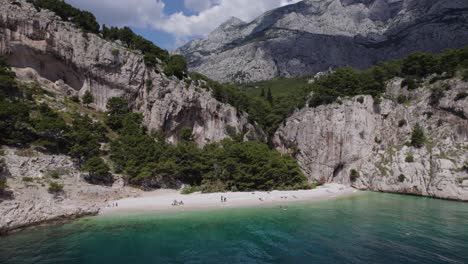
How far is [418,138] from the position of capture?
212 ft

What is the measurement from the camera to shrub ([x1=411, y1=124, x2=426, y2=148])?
2542 inches

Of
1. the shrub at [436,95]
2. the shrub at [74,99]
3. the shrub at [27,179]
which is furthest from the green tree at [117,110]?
the shrub at [436,95]

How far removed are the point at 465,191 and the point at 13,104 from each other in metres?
84.2

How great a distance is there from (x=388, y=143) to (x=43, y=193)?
74565 millimetres

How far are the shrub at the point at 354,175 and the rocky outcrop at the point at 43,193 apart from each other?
52.3 meters

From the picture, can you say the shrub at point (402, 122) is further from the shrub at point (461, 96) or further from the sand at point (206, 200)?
the sand at point (206, 200)

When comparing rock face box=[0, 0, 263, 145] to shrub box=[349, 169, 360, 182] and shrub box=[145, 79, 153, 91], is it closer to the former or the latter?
shrub box=[145, 79, 153, 91]

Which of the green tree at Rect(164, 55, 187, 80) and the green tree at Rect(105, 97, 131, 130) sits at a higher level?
the green tree at Rect(164, 55, 187, 80)

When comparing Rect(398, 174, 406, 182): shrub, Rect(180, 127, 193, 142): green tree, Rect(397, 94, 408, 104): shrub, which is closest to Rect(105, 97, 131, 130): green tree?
Rect(180, 127, 193, 142): green tree

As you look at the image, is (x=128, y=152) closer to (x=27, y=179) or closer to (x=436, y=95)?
(x=27, y=179)

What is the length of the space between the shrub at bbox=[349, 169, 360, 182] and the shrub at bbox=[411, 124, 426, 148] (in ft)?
47.2

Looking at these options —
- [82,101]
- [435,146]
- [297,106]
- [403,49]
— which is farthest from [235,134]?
[403,49]

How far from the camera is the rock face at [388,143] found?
2325 inches

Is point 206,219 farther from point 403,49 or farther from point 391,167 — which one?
point 403,49
